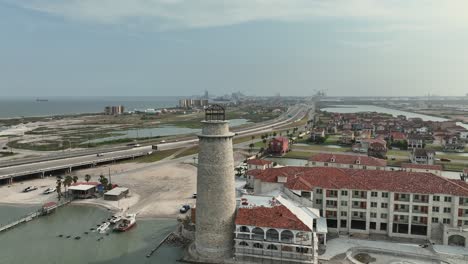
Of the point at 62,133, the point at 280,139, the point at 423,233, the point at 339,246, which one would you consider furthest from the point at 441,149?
the point at 62,133

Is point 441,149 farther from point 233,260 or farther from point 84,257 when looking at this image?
point 84,257

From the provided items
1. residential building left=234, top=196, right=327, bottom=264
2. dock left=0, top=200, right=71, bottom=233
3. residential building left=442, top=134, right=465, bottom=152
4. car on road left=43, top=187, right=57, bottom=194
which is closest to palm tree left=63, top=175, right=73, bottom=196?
car on road left=43, top=187, right=57, bottom=194

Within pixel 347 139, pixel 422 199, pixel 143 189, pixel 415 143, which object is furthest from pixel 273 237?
pixel 415 143

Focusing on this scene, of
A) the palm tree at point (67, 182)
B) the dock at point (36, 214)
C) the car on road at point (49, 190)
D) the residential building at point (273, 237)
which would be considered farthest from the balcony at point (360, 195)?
the car on road at point (49, 190)

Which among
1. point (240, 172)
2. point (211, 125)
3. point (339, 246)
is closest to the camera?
point (211, 125)

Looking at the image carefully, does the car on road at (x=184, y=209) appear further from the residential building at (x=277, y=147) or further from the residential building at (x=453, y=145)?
the residential building at (x=453, y=145)

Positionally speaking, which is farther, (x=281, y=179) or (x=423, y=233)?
(x=281, y=179)

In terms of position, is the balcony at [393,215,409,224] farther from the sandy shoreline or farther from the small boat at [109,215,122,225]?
the small boat at [109,215,122,225]
